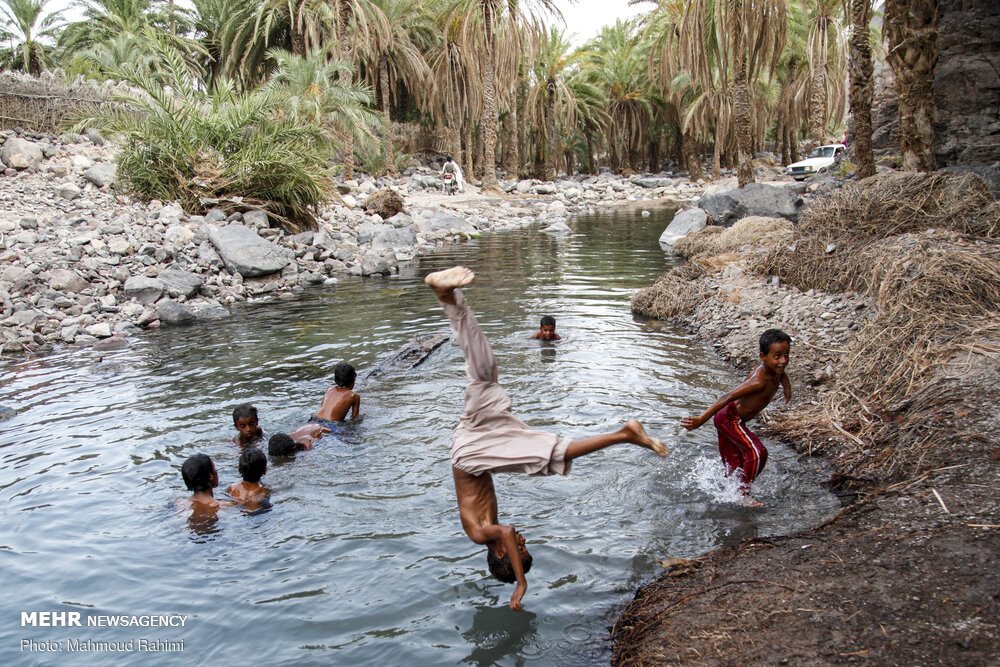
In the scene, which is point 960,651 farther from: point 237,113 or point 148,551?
point 237,113

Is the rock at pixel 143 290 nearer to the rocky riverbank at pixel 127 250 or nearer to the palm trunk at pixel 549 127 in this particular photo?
the rocky riverbank at pixel 127 250

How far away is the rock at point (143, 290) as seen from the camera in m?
12.5

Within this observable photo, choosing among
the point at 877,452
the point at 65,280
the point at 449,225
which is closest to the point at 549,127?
the point at 449,225

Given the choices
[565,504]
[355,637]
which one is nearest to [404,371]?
[565,504]

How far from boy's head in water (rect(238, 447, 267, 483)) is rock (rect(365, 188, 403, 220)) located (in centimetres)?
1860

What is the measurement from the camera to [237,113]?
57.9ft

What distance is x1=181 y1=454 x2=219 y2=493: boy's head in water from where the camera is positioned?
509 centimetres

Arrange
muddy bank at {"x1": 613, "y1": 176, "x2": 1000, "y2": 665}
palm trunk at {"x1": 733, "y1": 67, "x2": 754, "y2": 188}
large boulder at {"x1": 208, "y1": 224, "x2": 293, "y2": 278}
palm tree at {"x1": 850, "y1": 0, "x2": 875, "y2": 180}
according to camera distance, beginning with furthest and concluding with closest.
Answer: palm trunk at {"x1": 733, "y1": 67, "x2": 754, "y2": 188}
large boulder at {"x1": 208, "y1": 224, "x2": 293, "y2": 278}
palm tree at {"x1": 850, "y1": 0, "x2": 875, "y2": 180}
muddy bank at {"x1": 613, "y1": 176, "x2": 1000, "y2": 665}

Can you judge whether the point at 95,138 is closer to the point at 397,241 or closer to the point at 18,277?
the point at 397,241

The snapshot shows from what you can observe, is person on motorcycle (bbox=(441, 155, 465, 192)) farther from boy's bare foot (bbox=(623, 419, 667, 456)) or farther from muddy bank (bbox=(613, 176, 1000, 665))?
boy's bare foot (bbox=(623, 419, 667, 456))

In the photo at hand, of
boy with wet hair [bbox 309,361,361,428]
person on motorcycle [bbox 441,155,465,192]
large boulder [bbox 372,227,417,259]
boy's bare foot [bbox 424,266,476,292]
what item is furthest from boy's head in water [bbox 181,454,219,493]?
person on motorcycle [bbox 441,155,465,192]

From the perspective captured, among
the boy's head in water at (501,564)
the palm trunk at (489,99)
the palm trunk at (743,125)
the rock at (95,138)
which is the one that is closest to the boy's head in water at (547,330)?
the boy's head in water at (501,564)

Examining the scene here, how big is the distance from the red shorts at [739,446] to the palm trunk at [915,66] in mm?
8212

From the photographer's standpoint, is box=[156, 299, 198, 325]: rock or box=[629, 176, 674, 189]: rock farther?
box=[629, 176, 674, 189]: rock
